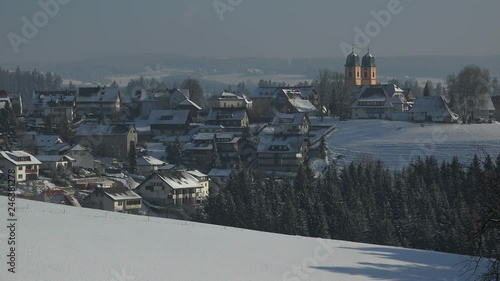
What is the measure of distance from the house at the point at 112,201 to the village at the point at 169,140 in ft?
0.17

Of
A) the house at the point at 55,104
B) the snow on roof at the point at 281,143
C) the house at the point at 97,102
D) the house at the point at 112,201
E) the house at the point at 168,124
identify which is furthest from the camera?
the house at the point at 97,102

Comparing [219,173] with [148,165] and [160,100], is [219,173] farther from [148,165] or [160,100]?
[160,100]

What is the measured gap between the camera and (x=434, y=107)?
72500mm

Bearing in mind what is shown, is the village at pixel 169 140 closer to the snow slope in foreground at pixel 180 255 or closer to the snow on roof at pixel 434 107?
the snow on roof at pixel 434 107

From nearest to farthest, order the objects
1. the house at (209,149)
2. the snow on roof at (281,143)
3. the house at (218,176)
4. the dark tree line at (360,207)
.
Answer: the dark tree line at (360,207) < the house at (218,176) < the snow on roof at (281,143) < the house at (209,149)

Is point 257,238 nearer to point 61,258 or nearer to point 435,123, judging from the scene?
point 61,258

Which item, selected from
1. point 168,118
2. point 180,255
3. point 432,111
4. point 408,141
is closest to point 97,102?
point 168,118

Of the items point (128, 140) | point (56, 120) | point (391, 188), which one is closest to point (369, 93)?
point (128, 140)

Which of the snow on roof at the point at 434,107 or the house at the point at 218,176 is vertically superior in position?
the snow on roof at the point at 434,107

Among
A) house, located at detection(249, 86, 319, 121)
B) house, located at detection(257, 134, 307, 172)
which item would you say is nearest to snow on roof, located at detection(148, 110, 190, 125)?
house, located at detection(249, 86, 319, 121)

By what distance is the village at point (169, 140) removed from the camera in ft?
164

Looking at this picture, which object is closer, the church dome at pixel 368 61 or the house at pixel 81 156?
the house at pixel 81 156

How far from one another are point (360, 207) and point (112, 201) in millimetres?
13903

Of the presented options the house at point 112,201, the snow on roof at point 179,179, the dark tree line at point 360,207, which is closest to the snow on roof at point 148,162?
the snow on roof at point 179,179
